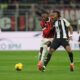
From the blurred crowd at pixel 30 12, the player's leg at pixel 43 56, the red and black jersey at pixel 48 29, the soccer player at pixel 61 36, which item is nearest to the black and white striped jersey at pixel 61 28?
the soccer player at pixel 61 36

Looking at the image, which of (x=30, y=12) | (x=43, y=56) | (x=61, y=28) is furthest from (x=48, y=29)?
(x=30, y=12)

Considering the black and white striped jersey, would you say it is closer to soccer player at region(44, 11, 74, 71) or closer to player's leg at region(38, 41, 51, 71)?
soccer player at region(44, 11, 74, 71)

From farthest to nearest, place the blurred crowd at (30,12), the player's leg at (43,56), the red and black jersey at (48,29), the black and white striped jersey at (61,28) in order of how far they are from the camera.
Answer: the blurred crowd at (30,12) < the red and black jersey at (48,29) < the black and white striped jersey at (61,28) < the player's leg at (43,56)

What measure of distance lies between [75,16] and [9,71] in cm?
1881

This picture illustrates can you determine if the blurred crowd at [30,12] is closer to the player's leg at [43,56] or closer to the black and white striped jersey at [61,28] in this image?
the player's leg at [43,56]

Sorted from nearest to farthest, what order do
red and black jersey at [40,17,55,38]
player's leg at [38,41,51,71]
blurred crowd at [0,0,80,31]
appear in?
player's leg at [38,41,51,71] → red and black jersey at [40,17,55,38] → blurred crowd at [0,0,80,31]

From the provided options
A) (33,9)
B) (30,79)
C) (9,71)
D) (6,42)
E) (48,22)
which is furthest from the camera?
(33,9)

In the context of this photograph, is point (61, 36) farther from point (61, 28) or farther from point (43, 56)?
point (43, 56)

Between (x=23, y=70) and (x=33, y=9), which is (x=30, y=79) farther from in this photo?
(x=33, y=9)

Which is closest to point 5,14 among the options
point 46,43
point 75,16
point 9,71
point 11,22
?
point 11,22

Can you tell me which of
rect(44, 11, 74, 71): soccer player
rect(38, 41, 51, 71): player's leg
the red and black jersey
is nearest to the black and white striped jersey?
rect(44, 11, 74, 71): soccer player

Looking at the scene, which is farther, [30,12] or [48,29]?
[30,12]

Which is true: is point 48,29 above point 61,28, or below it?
below

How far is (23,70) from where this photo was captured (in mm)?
19391
